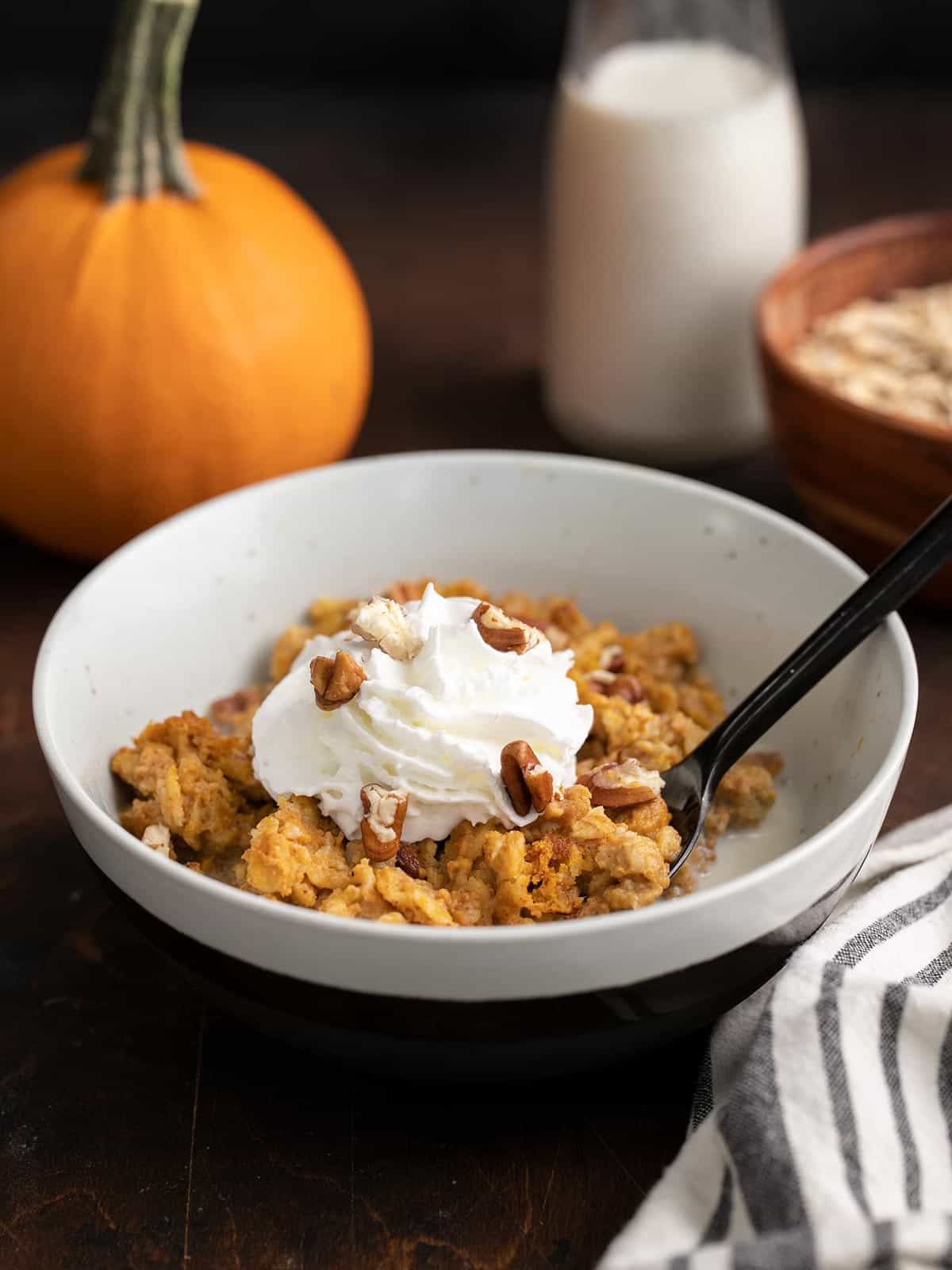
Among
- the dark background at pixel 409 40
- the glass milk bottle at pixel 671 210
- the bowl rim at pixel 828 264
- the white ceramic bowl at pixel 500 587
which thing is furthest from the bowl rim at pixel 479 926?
the dark background at pixel 409 40

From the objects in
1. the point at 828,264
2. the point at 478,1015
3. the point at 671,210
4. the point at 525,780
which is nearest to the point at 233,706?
the point at 525,780

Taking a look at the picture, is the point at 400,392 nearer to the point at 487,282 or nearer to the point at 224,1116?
the point at 487,282

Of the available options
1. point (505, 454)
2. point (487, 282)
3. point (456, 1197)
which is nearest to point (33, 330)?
point (505, 454)

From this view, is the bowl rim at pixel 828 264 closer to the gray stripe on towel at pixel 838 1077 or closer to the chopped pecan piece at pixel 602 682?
the chopped pecan piece at pixel 602 682

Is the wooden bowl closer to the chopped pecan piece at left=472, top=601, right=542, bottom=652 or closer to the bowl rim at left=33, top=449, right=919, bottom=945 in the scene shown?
the bowl rim at left=33, top=449, right=919, bottom=945

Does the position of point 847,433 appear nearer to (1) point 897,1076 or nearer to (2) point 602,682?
(2) point 602,682
